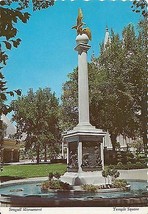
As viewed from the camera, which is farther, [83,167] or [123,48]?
[123,48]

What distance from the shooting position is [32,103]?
2095cm

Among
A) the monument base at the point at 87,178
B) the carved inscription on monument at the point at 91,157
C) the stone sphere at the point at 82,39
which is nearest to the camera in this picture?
the monument base at the point at 87,178

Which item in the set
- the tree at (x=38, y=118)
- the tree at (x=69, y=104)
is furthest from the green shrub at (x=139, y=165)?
the tree at (x=38, y=118)

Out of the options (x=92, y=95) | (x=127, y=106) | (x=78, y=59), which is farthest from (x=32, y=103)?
(x=78, y=59)

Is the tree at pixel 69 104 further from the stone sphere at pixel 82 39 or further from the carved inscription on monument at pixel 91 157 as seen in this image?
the carved inscription on monument at pixel 91 157

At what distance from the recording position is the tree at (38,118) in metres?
20.7

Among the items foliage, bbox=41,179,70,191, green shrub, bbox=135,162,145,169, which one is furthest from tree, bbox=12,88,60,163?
foliage, bbox=41,179,70,191

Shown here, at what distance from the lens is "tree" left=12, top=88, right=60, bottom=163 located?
20.7m

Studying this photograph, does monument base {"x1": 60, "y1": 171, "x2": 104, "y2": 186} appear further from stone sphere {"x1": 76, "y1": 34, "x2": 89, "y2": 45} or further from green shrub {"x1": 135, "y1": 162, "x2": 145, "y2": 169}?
green shrub {"x1": 135, "y1": 162, "x2": 145, "y2": 169}

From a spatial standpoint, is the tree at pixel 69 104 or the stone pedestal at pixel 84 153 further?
the tree at pixel 69 104

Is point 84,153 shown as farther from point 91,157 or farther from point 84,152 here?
point 91,157

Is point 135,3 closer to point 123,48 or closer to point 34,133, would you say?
point 123,48

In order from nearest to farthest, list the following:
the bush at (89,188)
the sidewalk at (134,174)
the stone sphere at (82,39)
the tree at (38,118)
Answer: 1. the bush at (89,188)
2. the stone sphere at (82,39)
3. the sidewalk at (134,174)
4. the tree at (38,118)

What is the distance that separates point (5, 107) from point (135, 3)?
256cm
